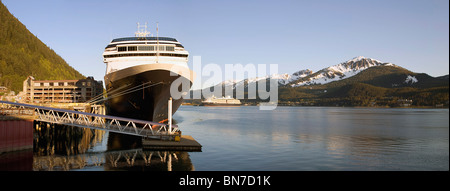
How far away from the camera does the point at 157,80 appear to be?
36.5 m

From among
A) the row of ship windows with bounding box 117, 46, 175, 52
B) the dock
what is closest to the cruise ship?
the row of ship windows with bounding box 117, 46, 175, 52

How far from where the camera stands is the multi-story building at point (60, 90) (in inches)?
2263

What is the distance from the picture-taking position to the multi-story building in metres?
57.5

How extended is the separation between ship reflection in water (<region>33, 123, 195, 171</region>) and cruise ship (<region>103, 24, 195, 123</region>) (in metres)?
6.00

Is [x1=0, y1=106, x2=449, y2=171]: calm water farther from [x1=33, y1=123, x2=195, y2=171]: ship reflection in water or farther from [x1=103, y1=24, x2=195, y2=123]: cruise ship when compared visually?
[x1=103, y1=24, x2=195, y2=123]: cruise ship

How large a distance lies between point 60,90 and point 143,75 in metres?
31.7

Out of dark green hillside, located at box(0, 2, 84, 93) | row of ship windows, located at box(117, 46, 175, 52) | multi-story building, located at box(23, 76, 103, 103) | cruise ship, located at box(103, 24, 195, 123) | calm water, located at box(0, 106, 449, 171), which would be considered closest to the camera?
calm water, located at box(0, 106, 449, 171)

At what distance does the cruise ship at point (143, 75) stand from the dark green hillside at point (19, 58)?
2365 inches

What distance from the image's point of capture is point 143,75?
119ft

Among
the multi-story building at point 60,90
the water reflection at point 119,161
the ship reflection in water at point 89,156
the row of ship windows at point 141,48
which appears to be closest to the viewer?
the water reflection at point 119,161

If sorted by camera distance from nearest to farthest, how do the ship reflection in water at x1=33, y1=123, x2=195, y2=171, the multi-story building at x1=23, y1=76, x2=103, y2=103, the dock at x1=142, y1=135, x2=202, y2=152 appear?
the ship reflection in water at x1=33, y1=123, x2=195, y2=171 → the dock at x1=142, y1=135, x2=202, y2=152 → the multi-story building at x1=23, y1=76, x2=103, y2=103

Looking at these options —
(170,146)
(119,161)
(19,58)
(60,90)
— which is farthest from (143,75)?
(19,58)

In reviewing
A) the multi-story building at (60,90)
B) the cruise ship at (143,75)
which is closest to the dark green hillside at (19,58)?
the multi-story building at (60,90)

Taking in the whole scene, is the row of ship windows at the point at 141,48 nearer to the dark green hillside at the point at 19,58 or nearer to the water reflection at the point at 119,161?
the water reflection at the point at 119,161
